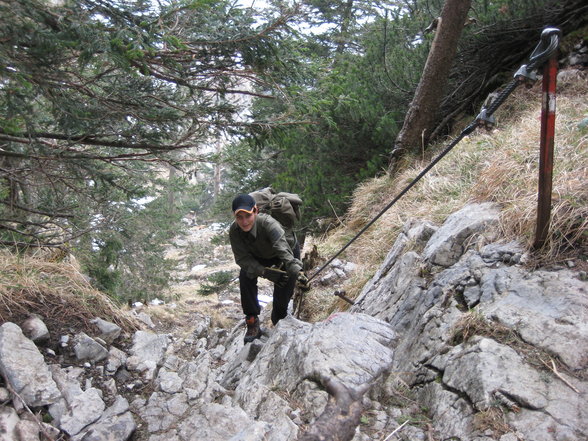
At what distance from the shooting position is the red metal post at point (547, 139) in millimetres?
2654

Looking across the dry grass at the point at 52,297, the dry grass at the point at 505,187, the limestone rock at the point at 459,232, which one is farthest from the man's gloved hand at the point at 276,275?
the dry grass at the point at 52,297

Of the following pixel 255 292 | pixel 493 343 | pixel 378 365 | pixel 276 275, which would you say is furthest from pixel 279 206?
pixel 493 343

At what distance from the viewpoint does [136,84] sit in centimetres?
530

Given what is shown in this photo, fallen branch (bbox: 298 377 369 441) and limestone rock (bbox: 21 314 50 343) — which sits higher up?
fallen branch (bbox: 298 377 369 441)

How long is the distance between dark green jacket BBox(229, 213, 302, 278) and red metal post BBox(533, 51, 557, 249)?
94.5 inches

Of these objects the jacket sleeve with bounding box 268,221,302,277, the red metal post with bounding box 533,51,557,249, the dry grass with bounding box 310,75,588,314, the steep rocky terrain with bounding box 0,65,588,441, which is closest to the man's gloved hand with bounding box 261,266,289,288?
the jacket sleeve with bounding box 268,221,302,277

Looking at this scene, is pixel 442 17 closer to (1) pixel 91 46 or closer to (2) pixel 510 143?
(2) pixel 510 143

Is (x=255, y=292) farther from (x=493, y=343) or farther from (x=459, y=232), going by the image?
(x=493, y=343)

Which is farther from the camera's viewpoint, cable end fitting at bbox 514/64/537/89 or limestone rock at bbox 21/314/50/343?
limestone rock at bbox 21/314/50/343

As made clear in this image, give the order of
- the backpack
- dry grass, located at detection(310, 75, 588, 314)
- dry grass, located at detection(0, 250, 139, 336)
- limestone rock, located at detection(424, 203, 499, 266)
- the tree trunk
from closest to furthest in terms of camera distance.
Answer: dry grass, located at detection(310, 75, 588, 314)
limestone rock, located at detection(424, 203, 499, 266)
dry grass, located at detection(0, 250, 139, 336)
the backpack
the tree trunk

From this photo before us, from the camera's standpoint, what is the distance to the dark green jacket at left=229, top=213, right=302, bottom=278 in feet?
14.9

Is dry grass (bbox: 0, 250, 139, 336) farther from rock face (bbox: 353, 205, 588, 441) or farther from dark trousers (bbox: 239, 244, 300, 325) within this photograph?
rock face (bbox: 353, 205, 588, 441)

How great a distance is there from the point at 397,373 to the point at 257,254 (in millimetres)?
2171

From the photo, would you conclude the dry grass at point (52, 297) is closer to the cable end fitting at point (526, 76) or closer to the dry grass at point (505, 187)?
the dry grass at point (505, 187)
